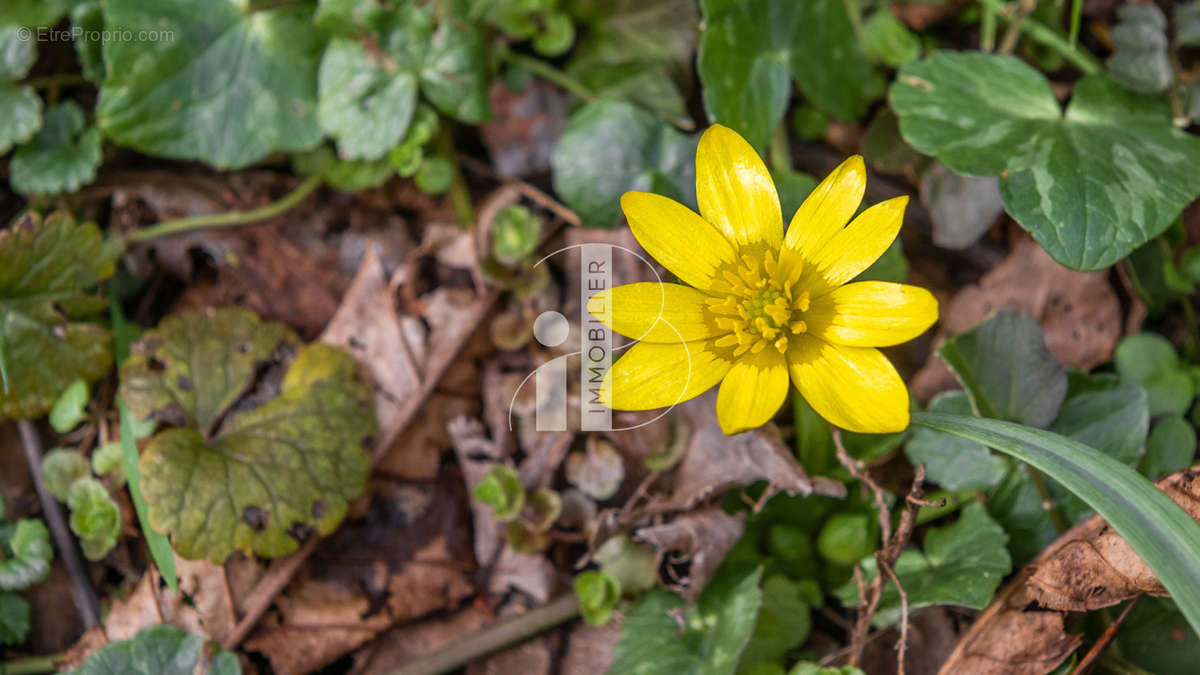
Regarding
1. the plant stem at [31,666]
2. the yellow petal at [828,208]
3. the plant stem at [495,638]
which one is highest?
the yellow petal at [828,208]

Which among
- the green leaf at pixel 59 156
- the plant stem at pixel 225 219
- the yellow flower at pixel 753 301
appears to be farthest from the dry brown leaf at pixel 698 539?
the green leaf at pixel 59 156

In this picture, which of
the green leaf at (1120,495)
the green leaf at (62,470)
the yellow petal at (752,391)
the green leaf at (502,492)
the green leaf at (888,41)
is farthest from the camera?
the green leaf at (888,41)

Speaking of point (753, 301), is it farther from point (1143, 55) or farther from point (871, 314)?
point (1143, 55)

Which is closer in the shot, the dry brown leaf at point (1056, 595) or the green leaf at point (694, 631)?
the dry brown leaf at point (1056, 595)

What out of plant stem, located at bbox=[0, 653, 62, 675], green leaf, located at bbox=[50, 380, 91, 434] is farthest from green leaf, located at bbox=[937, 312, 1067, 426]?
plant stem, located at bbox=[0, 653, 62, 675]

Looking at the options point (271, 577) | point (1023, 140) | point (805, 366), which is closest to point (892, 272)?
point (1023, 140)

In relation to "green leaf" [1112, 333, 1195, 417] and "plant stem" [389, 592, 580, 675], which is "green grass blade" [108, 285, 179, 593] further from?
"green leaf" [1112, 333, 1195, 417]

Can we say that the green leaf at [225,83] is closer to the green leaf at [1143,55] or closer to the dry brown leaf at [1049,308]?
the dry brown leaf at [1049,308]
